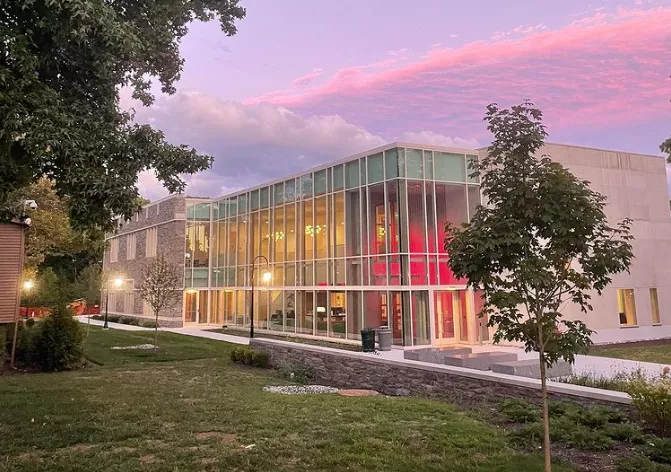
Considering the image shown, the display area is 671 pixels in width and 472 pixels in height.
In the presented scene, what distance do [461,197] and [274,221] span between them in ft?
39.0

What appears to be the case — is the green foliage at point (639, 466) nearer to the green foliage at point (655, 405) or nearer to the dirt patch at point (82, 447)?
the green foliage at point (655, 405)

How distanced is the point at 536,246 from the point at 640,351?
583 inches

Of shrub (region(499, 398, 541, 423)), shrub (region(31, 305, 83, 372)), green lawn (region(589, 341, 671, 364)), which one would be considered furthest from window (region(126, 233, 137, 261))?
shrub (region(499, 398, 541, 423))

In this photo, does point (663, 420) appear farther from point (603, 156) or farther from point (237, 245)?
point (237, 245)

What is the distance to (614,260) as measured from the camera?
17.1 ft

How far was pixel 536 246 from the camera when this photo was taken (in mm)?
5656

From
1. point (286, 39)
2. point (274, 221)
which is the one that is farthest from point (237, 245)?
point (286, 39)

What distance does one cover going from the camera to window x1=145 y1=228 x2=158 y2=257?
38.8 metres

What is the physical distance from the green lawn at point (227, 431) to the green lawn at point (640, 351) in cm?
913

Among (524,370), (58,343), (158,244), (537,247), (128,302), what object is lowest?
(524,370)

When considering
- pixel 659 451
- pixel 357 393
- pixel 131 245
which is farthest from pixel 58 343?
pixel 131 245

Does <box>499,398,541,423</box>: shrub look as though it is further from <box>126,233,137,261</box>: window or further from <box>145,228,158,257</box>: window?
<box>126,233,137,261</box>: window

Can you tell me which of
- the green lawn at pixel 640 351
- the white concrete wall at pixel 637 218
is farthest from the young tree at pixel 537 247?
the white concrete wall at pixel 637 218

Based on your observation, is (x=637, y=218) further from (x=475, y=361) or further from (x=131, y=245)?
(x=131, y=245)
